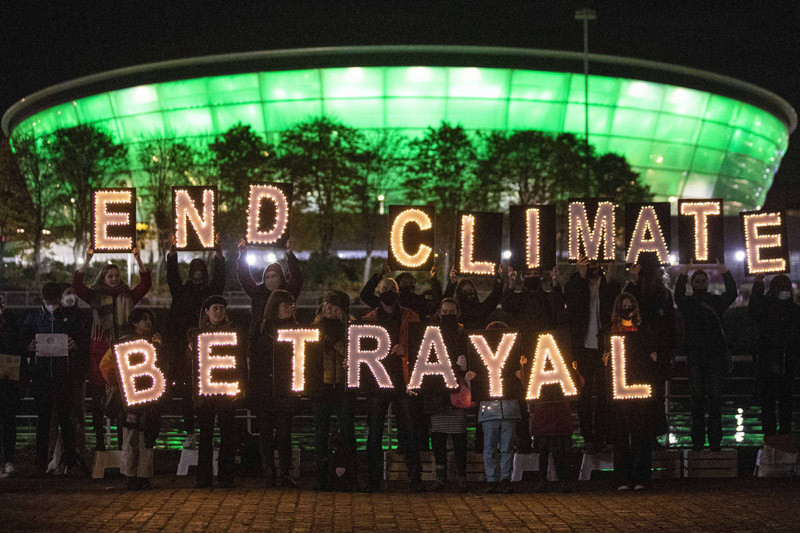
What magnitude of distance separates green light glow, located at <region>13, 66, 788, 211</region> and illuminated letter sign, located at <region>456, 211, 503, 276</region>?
52107 mm

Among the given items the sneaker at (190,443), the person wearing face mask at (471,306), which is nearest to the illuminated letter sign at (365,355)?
the person wearing face mask at (471,306)

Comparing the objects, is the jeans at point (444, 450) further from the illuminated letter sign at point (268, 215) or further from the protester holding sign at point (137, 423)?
the illuminated letter sign at point (268, 215)

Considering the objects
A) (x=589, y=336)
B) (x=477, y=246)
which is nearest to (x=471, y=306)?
(x=477, y=246)

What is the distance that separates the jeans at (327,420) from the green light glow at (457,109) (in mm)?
54416

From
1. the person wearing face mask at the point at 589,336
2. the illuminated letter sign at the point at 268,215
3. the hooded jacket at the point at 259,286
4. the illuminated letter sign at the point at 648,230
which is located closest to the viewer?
the hooded jacket at the point at 259,286

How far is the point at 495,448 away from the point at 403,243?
10.3 feet

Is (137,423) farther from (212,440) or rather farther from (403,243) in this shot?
(403,243)

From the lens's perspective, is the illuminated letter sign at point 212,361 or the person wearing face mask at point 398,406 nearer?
the illuminated letter sign at point 212,361

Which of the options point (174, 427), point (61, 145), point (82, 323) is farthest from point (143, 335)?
point (61, 145)

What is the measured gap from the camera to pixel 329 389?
1128 cm

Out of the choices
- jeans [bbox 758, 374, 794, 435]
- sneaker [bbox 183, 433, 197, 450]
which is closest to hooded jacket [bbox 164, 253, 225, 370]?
sneaker [bbox 183, 433, 197, 450]

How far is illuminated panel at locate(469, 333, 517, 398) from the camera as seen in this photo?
1115cm

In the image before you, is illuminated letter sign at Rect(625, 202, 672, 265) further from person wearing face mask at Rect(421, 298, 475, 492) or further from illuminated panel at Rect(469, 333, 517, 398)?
person wearing face mask at Rect(421, 298, 475, 492)

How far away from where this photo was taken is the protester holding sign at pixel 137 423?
10.9 meters
